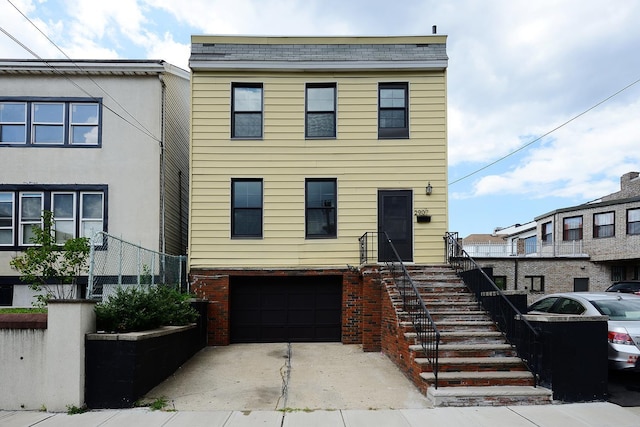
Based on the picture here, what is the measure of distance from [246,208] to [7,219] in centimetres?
668

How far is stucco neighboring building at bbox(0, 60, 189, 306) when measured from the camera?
1223cm

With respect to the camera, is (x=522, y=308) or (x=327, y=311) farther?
(x=327, y=311)

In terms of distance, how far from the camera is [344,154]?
1186 cm

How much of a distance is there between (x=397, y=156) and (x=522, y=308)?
5.07 m

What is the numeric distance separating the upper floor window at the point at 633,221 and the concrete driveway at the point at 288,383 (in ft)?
62.4

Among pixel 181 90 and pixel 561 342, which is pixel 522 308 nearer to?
pixel 561 342

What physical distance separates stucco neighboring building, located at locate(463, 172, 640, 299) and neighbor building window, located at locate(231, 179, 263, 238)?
45.2 feet

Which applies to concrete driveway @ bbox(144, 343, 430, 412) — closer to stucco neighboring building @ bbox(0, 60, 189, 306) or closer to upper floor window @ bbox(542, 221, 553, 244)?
stucco neighboring building @ bbox(0, 60, 189, 306)

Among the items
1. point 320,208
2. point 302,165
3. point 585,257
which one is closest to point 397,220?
point 320,208

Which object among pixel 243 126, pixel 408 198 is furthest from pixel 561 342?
pixel 243 126

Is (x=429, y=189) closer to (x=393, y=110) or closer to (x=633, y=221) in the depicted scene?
(x=393, y=110)

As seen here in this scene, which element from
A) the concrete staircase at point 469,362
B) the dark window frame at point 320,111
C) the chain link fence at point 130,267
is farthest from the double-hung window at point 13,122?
the concrete staircase at point 469,362

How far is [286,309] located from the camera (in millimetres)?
11758

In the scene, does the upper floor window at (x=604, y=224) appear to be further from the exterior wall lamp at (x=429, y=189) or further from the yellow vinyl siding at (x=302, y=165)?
the exterior wall lamp at (x=429, y=189)
